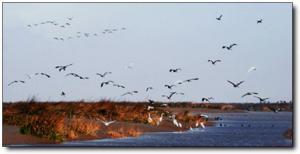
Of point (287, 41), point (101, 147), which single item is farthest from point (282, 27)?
point (101, 147)

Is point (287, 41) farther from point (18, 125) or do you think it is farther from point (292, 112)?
point (18, 125)

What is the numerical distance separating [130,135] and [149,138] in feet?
0.79

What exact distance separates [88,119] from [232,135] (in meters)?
1.85

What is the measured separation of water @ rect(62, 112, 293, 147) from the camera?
39.8 meters

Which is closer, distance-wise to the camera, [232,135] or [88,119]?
[232,135]

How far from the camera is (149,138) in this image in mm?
39969

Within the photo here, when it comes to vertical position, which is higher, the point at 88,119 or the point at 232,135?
the point at 88,119

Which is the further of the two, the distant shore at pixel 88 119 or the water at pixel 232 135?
the distant shore at pixel 88 119

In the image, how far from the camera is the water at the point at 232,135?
3978 cm

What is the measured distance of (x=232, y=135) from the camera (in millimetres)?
39969

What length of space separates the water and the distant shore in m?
0.11

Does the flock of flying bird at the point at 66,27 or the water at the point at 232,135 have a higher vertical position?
the flock of flying bird at the point at 66,27

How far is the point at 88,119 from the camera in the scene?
40344 mm

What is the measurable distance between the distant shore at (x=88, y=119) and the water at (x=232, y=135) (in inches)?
4.2
